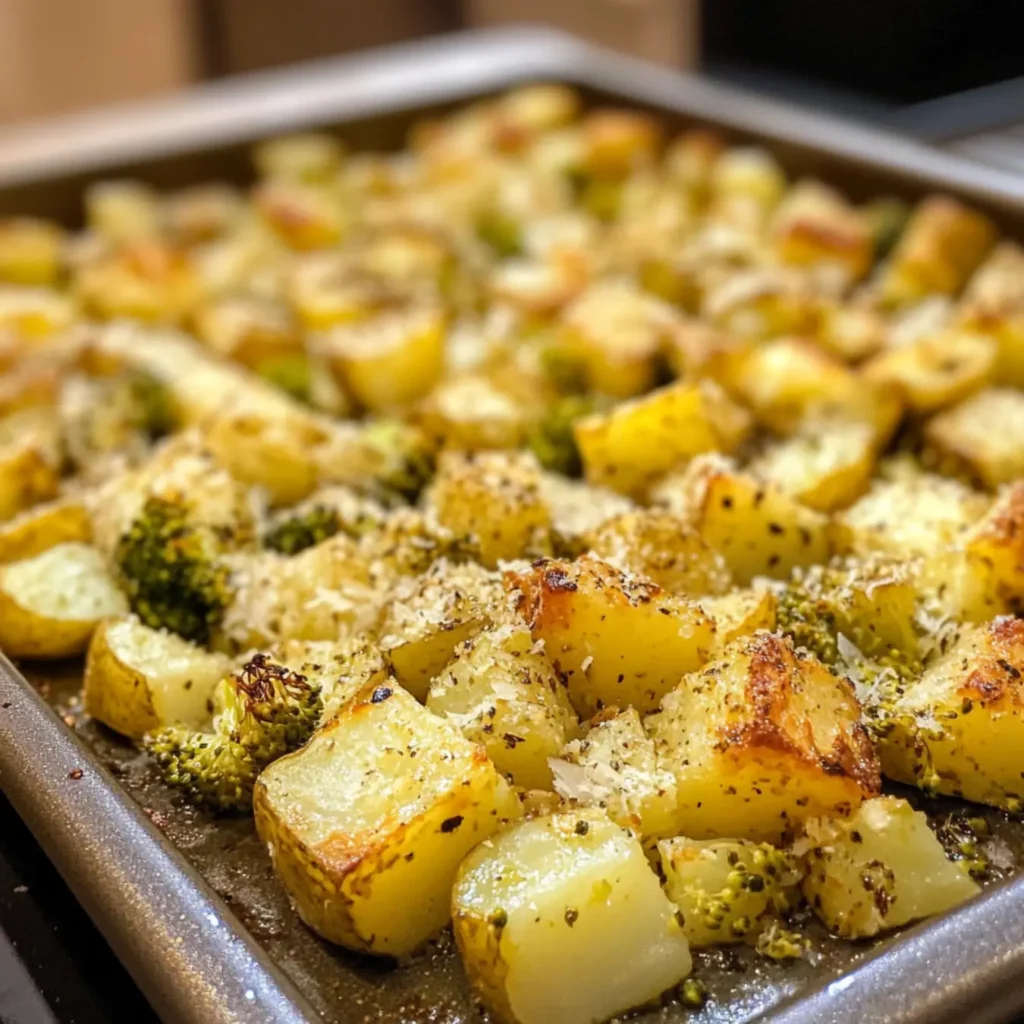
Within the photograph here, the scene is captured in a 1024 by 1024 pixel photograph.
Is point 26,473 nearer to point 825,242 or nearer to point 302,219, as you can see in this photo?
point 302,219

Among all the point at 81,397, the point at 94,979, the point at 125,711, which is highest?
the point at 81,397

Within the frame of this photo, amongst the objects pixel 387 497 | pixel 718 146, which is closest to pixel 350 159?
pixel 718 146

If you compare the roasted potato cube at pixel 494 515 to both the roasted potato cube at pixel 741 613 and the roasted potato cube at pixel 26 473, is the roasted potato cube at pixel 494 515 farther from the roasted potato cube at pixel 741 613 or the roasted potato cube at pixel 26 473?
the roasted potato cube at pixel 26 473

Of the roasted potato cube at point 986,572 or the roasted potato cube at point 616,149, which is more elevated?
the roasted potato cube at point 616,149

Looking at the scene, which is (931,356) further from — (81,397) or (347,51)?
(347,51)

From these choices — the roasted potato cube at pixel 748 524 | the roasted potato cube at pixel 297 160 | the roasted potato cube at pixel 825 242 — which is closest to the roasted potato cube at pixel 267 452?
the roasted potato cube at pixel 748 524

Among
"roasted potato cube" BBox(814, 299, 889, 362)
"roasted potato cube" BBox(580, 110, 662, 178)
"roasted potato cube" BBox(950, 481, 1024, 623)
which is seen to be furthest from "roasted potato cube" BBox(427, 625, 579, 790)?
"roasted potato cube" BBox(580, 110, 662, 178)

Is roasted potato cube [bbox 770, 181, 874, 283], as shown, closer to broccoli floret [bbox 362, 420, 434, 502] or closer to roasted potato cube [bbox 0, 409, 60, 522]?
broccoli floret [bbox 362, 420, 434, 502]
